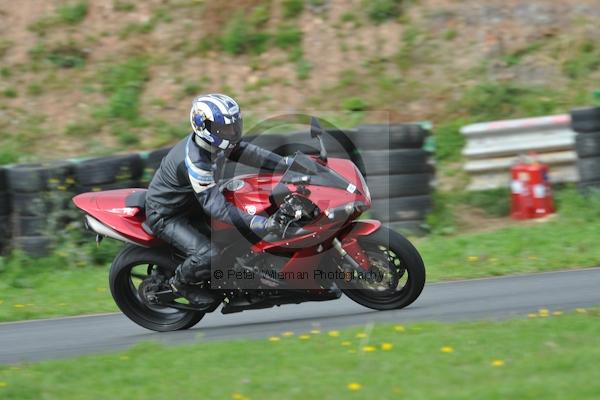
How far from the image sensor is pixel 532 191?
1123 centimetres

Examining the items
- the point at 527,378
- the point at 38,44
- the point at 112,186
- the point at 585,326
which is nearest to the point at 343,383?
the point at 527,378

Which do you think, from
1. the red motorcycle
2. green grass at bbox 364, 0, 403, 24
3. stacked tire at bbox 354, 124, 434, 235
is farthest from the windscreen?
green grass at bbox 364, 0, 403, 24

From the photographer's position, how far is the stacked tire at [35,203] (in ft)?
35.3

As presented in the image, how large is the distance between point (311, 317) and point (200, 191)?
1.53 meters

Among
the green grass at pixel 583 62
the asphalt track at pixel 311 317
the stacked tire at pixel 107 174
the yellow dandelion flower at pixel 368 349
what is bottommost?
the asphalt track at pixel 311 317

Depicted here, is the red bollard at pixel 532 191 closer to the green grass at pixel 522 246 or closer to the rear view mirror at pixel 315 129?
the green grass at pixel 522 246

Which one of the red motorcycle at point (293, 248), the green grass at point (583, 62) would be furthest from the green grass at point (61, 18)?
the red motorcycle at point (293, 248)

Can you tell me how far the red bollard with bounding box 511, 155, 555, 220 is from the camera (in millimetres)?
11188

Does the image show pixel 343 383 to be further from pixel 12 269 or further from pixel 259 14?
pixel 259 14

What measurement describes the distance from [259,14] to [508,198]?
18.8ft

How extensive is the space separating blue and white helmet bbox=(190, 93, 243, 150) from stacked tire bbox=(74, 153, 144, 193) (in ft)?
13.2

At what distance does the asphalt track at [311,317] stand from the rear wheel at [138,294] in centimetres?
12

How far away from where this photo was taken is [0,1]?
16297mm

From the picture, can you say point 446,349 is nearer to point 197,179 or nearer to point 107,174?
point 197,179
